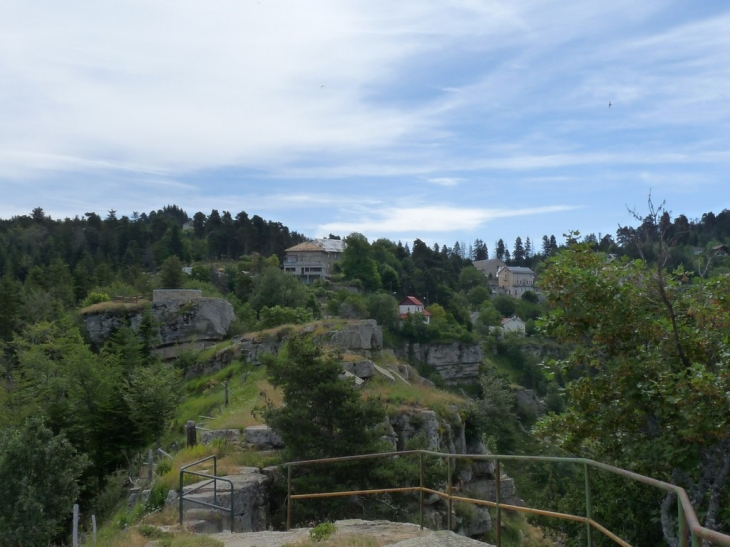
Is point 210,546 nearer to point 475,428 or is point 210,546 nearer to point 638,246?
point 638,246

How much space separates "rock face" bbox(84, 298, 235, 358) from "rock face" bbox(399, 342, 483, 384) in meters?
34.4

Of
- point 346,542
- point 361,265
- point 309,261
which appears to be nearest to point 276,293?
point 361,265

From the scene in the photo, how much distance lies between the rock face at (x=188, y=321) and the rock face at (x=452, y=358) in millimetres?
34431

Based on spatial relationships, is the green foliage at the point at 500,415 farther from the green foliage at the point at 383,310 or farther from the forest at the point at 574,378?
the green foliage at the point at 383,310

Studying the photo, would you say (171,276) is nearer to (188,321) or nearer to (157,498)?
(188,321)

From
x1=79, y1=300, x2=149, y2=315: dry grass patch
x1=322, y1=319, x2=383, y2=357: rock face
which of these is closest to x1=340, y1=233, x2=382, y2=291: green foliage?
x1=79, y1=300, x2=149, y2=315: dry grass patch

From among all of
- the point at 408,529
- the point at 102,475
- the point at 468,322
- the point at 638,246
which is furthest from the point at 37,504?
the point at 468,322

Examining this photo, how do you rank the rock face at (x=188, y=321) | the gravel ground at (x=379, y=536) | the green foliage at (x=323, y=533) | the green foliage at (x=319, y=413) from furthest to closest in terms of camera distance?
the rock face at (x=188, y=321) < the green foliage at (x=319, y=413) < the green foliage at (x=323, y=533) < the gravel ground at (x=379, y=536)

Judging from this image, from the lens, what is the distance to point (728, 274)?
9.38 meters

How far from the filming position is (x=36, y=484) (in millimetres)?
20578

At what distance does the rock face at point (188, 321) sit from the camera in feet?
137

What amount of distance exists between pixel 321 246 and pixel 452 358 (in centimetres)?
3871

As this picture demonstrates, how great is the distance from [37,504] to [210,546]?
1390 centimetres

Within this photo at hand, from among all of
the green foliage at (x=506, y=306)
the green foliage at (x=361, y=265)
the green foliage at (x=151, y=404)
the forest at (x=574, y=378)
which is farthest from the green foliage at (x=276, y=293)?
the green foliage at (x=506, y=306)
